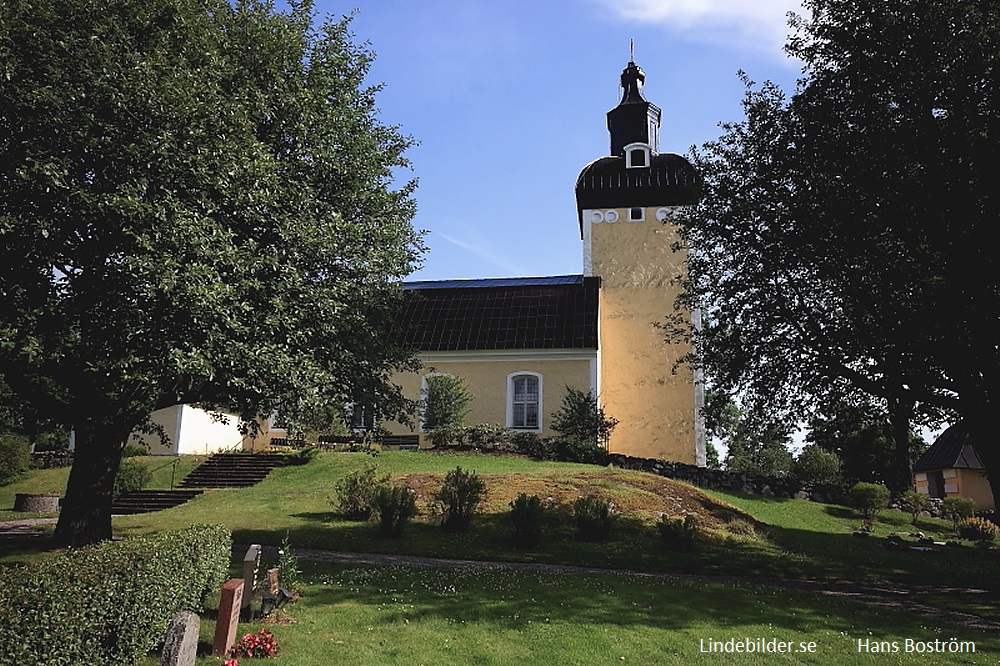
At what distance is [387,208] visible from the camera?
1628cm

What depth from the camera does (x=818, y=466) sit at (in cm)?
5212

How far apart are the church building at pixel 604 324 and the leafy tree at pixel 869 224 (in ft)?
49.0

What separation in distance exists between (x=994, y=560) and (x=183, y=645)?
68.5 feet

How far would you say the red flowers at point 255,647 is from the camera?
775 cm

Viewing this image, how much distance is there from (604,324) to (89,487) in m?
26.4

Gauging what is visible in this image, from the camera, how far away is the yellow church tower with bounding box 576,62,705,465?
1374 inches

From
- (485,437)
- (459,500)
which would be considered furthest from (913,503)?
(459,500)

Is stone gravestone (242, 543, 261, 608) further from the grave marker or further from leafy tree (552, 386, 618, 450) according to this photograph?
leafy tree (552, 386, 618, 450)

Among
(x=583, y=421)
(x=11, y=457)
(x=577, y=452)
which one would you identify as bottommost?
(x=11, y=457)

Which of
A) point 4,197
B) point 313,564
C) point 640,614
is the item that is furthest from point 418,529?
point 4,197

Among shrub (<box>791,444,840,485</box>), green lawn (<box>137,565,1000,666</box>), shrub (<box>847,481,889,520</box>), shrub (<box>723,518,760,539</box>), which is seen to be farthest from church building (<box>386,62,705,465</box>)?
shrub (<box>791,444,840,485</box>)

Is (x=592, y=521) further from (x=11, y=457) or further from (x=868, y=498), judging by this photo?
(x=11, y=457)

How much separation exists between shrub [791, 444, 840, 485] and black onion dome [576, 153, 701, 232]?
1025 inches

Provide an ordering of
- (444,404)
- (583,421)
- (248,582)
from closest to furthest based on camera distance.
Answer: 1. (248,582)
2. (583,421)
3. (444,404)
